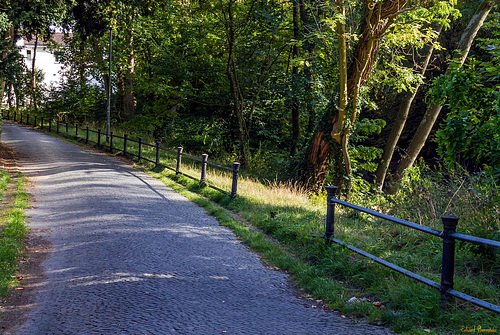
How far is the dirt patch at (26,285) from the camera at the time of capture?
4.54 m

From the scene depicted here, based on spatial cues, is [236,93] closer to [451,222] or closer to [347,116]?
[347,116]

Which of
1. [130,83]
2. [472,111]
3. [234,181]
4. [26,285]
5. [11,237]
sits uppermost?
[130,83]

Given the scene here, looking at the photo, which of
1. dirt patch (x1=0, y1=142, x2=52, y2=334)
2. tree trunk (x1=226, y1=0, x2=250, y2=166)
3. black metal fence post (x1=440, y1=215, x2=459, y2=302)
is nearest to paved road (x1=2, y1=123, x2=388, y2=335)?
dirt patch (x1=0, y1=142, x2=52, y2=334)

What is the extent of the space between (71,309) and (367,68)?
11254 millimetres

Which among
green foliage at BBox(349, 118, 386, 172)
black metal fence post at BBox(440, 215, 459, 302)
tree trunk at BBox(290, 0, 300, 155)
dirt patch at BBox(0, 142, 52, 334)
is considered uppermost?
tree trunk at BBox(290, 0, 300, 155)

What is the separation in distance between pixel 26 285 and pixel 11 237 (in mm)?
2114

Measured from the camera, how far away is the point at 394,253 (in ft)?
21.0

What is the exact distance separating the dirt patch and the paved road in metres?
0.11

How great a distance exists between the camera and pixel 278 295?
18.4 ft

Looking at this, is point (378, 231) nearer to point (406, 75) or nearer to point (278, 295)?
point (278, 295)

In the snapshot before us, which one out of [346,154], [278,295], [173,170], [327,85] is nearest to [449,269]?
[278,295]

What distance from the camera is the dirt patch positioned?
→ 14.9ft

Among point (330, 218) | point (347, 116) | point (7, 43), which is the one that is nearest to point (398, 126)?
point (347, 116)

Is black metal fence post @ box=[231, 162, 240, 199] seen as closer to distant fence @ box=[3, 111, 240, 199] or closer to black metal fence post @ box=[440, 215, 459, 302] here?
distant fence @ box=[3, 111, 240, 199]
